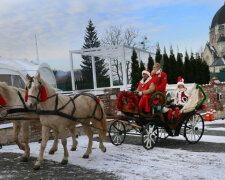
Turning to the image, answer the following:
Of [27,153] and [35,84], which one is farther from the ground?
[35,84]

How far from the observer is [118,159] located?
6.69m

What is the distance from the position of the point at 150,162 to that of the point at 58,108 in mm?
2306

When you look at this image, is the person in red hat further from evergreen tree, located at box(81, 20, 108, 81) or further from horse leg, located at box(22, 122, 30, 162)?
evergreen tree, located at box(81, 20, 108, 81)

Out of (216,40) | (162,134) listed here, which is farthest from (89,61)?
(216,40)

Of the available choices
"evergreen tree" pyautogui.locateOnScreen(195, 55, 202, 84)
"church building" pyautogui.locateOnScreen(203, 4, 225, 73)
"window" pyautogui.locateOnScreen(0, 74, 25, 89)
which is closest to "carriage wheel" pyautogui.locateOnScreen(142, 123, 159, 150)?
"window" pyautogui.locateOnScreen(0, 74, 25, 89)

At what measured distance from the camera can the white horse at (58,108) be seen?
19.2 feet

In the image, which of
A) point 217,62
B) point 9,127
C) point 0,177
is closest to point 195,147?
point 0,177

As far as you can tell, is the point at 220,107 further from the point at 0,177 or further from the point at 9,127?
the point at 0,177

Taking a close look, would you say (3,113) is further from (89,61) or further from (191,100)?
(89,61)

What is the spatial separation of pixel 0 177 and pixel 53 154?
193 cm

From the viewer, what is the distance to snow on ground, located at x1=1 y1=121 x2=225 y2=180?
5.31 metres

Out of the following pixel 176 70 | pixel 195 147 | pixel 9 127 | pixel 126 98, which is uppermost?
pixel 176 70

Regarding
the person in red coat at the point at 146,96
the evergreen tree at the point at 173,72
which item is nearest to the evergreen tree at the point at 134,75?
the evergreen tree at the point at 173,72

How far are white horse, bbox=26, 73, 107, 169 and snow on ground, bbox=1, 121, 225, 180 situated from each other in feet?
1.84
